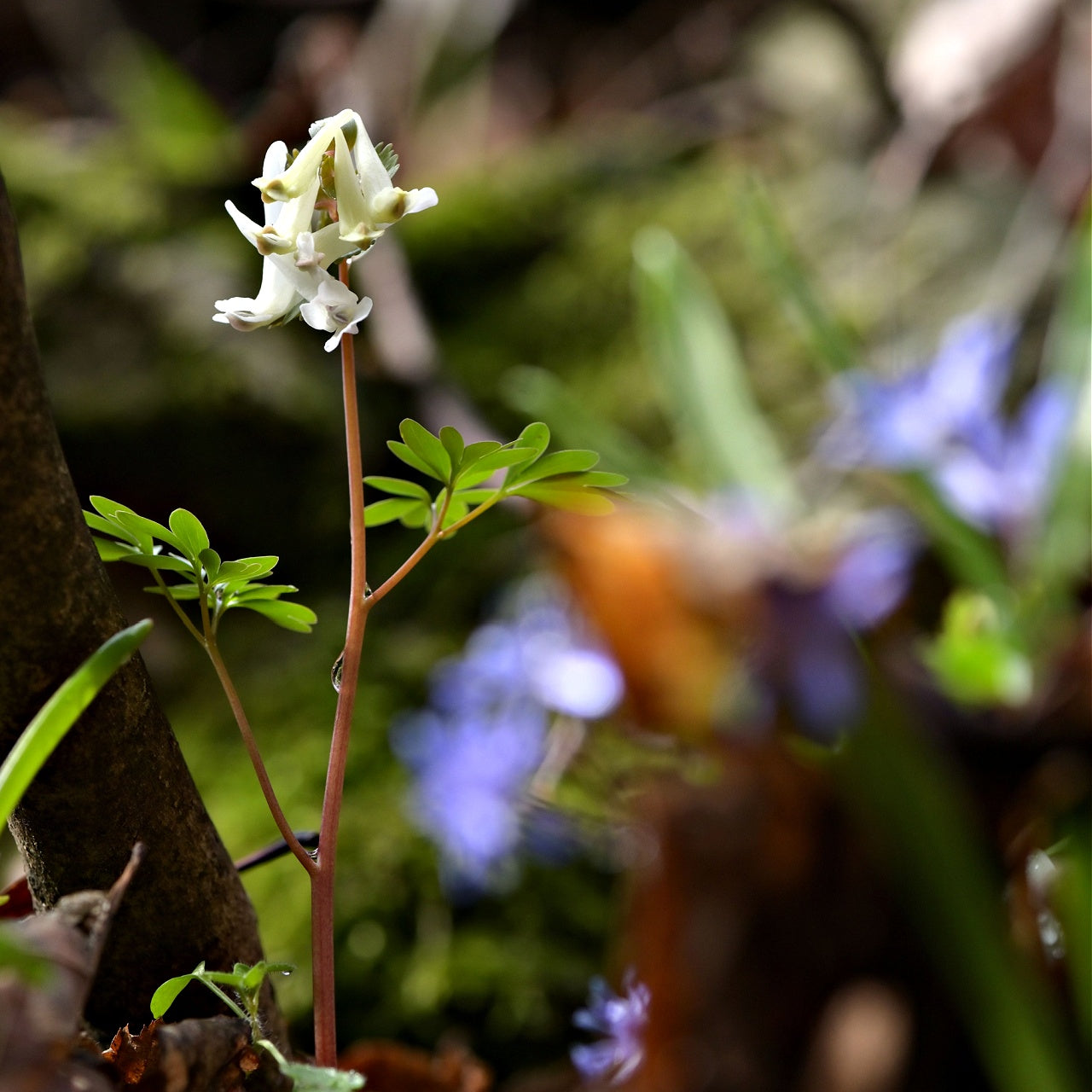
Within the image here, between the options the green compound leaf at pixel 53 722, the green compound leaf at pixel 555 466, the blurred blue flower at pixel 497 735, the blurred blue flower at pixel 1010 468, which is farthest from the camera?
the blurred blue flower at pixel 1010 468

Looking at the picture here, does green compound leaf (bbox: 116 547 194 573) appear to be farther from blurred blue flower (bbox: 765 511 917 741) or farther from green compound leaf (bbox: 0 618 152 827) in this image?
blurred blue flower (bbox: 765 511 917 741)

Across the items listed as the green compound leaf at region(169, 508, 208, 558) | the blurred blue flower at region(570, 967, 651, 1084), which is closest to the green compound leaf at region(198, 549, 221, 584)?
the green compound leaf at region(169, 508, 208, 558)

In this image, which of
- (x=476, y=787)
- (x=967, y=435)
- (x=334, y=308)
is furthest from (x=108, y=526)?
(x=967, y=435)

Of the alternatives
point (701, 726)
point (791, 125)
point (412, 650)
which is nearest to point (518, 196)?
point (791, 125)

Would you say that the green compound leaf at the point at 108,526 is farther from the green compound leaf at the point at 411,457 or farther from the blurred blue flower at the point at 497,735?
the blurred blue flower at the point at 497,735

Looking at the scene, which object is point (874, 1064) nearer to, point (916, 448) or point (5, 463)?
point (5, 463)

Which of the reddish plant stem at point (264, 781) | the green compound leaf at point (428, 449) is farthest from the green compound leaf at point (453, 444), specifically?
the reddish plant stem at point (264, 781)

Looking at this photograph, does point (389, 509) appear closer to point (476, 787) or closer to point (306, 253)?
point (306, 253)
